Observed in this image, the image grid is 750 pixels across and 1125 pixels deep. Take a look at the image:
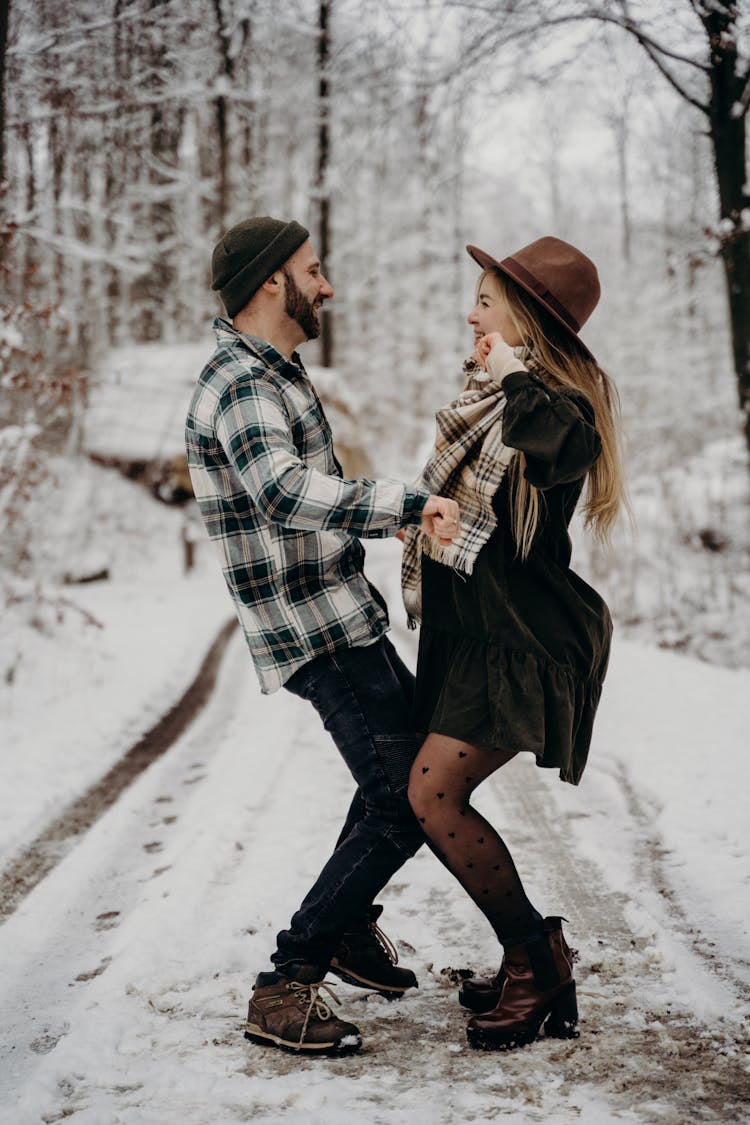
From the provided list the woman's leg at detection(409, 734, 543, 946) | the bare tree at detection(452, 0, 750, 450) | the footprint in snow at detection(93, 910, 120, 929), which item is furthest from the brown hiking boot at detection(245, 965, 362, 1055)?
the bare tree at detection(452, 0, 750, 450)

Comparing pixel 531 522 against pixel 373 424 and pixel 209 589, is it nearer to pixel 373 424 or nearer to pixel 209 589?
pixel 209 589

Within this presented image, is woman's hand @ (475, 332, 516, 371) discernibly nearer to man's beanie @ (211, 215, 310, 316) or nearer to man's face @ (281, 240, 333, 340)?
man's face @ (281, 240, 333, 340)

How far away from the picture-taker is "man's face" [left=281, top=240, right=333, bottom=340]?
99.7 inches

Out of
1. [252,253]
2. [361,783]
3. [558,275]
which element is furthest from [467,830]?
[252,253]

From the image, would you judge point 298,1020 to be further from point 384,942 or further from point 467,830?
point 467,830

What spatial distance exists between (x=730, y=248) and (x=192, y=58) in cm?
705

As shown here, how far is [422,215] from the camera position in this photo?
2217 centimetres

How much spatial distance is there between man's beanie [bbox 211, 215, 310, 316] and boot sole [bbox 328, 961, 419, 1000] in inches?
73.7

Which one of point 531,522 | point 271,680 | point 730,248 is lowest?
point 271,680

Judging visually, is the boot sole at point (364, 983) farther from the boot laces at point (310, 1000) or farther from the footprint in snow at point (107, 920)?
the footprint in snow at point (107, 920)

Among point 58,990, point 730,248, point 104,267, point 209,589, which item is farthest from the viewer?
point 104,267

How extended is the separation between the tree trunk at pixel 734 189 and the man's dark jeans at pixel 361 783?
16.2ft

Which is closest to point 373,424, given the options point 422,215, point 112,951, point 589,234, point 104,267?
point 422,215

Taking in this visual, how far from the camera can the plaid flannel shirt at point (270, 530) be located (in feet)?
7.79
